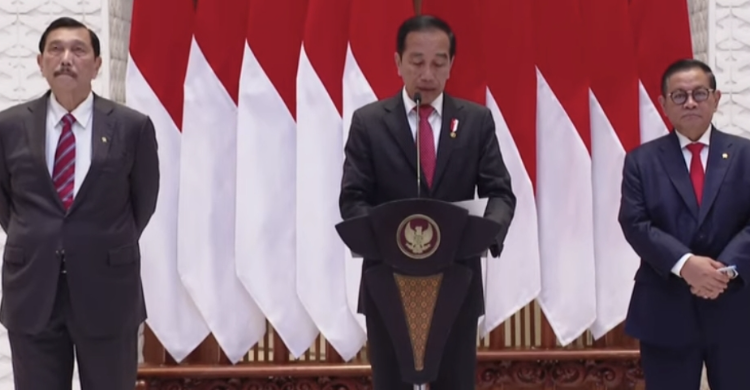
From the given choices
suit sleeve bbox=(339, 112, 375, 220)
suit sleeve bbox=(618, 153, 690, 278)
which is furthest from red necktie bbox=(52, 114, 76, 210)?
suit sleeve bbox=(618, 153, 690, 278)

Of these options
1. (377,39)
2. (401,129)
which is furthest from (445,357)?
(377,39)

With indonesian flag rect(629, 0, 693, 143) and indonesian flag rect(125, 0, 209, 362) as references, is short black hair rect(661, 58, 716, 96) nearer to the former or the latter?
indonesian flag rect(629, 0, 693, 143)

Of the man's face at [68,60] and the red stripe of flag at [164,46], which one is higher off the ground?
the red stripe of flag at [164,46]

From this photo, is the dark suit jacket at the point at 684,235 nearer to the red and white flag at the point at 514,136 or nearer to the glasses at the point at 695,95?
the glasses at the point at 695,95

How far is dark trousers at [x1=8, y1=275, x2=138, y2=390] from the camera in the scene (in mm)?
2566

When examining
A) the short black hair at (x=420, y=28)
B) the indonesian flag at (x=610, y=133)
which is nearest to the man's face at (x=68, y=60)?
the short black hair at (x=420, y=28)

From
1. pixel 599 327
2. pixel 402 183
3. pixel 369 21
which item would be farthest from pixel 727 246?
pixel 369 21

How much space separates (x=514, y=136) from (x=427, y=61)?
1473 mm

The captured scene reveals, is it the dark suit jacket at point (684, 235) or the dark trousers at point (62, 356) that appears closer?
the dark trousers at point (62, 356)

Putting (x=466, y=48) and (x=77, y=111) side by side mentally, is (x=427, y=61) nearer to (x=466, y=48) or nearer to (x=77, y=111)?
(x=77, y=111)

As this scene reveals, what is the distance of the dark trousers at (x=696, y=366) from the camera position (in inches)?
107

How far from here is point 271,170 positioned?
3832 millimetres

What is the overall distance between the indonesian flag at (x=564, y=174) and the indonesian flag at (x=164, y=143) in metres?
1.52

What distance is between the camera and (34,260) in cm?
256
